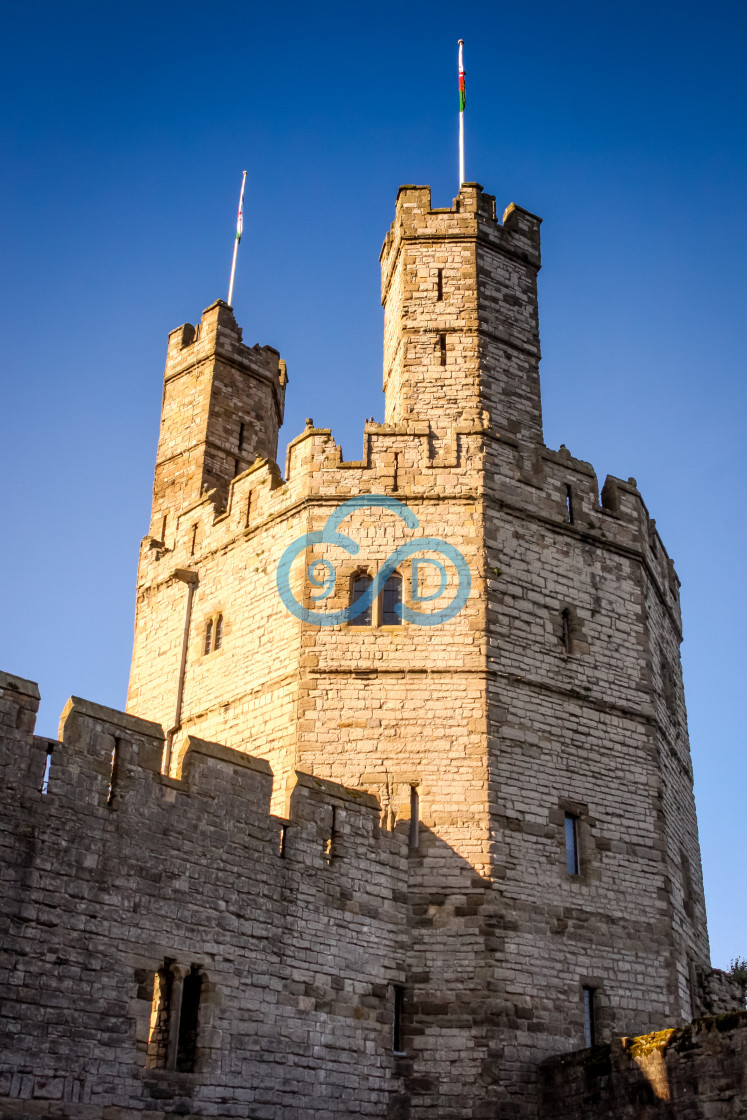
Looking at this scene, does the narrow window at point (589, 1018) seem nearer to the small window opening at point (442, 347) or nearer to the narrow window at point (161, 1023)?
the narrow window at point (161, 1023)

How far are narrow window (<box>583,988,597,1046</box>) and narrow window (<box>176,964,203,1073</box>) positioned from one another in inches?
195

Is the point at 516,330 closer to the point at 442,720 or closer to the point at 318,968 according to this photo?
the point at 442,720

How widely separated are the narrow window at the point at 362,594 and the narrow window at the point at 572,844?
3645 millimetres

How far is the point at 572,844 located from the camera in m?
16.2

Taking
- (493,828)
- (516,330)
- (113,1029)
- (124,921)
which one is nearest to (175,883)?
(124,921)

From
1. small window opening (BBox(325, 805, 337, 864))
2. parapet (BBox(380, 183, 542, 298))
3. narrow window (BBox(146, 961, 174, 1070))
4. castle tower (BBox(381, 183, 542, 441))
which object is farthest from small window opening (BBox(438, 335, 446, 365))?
narrow window (BBox(146, 961, 174, 1070))

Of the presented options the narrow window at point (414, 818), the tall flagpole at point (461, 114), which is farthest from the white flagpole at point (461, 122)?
the narrow window at point (414, 818)

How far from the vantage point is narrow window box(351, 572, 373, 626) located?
17.0m

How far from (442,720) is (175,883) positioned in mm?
4495

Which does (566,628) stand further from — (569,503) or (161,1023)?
(161,1023)

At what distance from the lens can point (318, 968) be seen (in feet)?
45.8

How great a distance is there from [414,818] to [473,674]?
6.53ft

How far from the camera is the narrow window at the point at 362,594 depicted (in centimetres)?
1697

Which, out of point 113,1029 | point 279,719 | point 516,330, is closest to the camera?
point 113,1029
